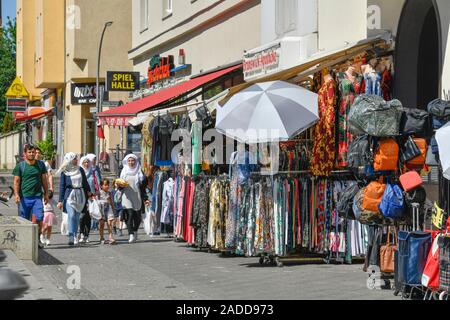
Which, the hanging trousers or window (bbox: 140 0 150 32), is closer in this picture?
the hanging trousers

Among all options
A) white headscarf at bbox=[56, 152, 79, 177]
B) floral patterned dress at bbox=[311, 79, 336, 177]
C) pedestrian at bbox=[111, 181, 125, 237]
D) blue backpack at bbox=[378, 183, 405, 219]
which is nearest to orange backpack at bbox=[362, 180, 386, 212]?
blue backpack at bbox=[378, 183, 405, 219]

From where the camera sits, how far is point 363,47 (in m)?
14.4

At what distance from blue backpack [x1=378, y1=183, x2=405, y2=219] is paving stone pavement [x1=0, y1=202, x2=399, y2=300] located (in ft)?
2.85

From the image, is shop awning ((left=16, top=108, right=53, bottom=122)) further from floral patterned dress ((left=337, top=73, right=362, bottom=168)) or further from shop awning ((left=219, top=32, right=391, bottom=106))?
floral patterned dress ((left=337, top=73, right=362, bottom=168))

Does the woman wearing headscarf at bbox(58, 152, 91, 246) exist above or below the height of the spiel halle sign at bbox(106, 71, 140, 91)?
below

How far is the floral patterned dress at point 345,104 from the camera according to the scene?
14.2m

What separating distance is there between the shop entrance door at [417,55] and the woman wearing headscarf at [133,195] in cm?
724

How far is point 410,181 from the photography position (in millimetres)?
11070

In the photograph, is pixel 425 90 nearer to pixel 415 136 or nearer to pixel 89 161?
pixel 415 136

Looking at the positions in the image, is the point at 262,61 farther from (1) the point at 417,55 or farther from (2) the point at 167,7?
(2) the point at 167,7

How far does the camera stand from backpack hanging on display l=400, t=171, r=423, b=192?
36.2ft

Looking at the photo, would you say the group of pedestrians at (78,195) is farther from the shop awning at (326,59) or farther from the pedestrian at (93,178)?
the shop awning at (326,59)

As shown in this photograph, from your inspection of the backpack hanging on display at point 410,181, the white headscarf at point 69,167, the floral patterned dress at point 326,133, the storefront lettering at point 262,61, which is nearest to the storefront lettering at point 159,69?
the white headscarf at point 69,167

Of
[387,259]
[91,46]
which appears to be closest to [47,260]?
[387,259]
